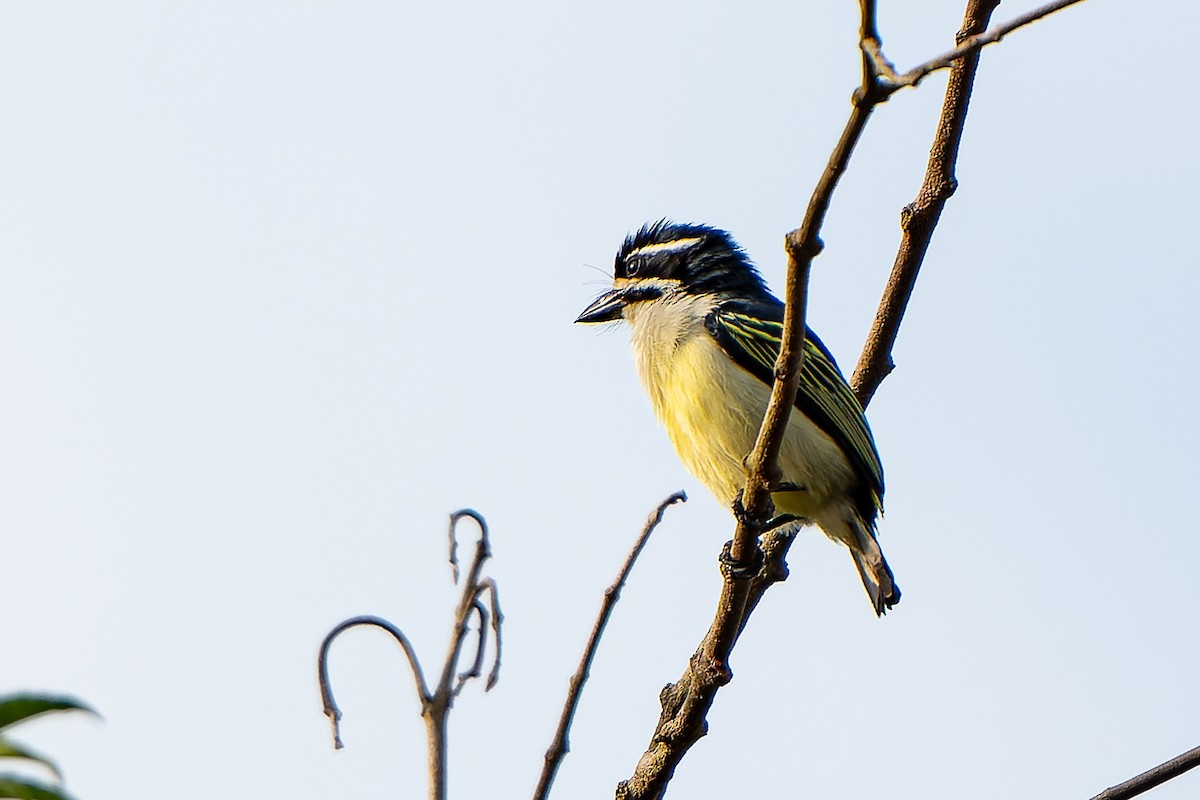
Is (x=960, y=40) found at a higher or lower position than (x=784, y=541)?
higher

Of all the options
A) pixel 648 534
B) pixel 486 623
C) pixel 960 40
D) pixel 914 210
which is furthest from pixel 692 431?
pixel 486 623

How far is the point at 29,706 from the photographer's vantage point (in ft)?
5.69

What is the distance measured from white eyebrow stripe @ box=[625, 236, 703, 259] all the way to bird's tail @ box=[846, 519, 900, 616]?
2.07 m

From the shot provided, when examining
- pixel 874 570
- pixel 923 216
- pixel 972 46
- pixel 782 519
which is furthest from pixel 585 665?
pixel 874 570

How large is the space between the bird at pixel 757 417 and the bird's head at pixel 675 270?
341mm

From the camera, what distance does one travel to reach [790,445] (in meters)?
6.89

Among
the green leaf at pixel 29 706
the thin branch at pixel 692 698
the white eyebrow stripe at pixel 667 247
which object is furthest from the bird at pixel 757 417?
the green leaf at pixel 29 706

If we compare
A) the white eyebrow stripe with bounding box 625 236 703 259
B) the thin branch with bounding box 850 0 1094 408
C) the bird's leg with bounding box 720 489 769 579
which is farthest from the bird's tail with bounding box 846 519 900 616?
the bird's leg with bounding box 720 489 769 579

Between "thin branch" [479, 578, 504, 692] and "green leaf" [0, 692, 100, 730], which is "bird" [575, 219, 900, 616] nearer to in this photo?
"thin branch" [479, 578, 504, 692]

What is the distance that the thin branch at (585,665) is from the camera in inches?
122

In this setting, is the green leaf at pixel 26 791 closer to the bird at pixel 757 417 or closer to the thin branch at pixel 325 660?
the thin branch at pixel 325 660

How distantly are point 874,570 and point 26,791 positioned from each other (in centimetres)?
575

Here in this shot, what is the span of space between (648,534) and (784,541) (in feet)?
9.80

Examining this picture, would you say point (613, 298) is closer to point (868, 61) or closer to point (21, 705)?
point (868, 61)
